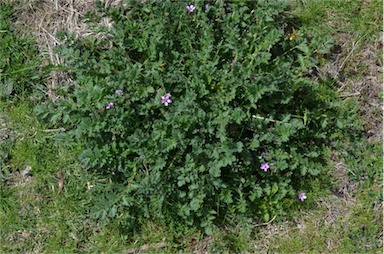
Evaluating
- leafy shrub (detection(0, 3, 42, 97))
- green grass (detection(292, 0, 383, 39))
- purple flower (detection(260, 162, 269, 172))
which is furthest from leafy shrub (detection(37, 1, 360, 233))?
leafy shrub (detection(0, 3, 42, 97))

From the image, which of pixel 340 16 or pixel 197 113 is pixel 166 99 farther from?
pixel 340 16

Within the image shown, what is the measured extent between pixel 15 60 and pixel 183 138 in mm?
1637

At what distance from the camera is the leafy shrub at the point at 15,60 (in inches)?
171

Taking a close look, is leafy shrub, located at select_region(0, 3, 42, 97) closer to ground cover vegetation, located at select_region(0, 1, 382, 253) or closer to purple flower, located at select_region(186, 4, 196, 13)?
ground cover vegetation, located at select_region(0, 1, 382, 253)

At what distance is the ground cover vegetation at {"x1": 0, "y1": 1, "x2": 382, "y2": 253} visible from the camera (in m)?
3.70

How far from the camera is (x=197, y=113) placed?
361 centimetres

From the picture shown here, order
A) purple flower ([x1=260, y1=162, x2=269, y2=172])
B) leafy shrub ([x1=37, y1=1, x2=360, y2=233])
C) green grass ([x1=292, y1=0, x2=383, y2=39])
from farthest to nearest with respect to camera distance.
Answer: green grass ([x1=292, y1=0, x2=383, y2=39]), purple flower ([x1=260, y1=162, x2=269, y2=172]), leafy shrub ([x1=37, y1=1, x2=360, y2=233])

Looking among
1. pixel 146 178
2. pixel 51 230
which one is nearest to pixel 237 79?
pixel 146 178

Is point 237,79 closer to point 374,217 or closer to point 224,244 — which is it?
point 224,244

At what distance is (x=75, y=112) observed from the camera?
4000 millimetres

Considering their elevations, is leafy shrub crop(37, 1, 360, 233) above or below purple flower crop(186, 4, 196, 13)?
below

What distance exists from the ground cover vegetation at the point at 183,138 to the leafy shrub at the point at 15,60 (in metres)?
0.02

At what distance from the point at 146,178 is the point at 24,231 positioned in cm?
114

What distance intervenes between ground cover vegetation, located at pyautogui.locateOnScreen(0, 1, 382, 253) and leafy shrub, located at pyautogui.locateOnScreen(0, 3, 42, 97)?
2 cm
